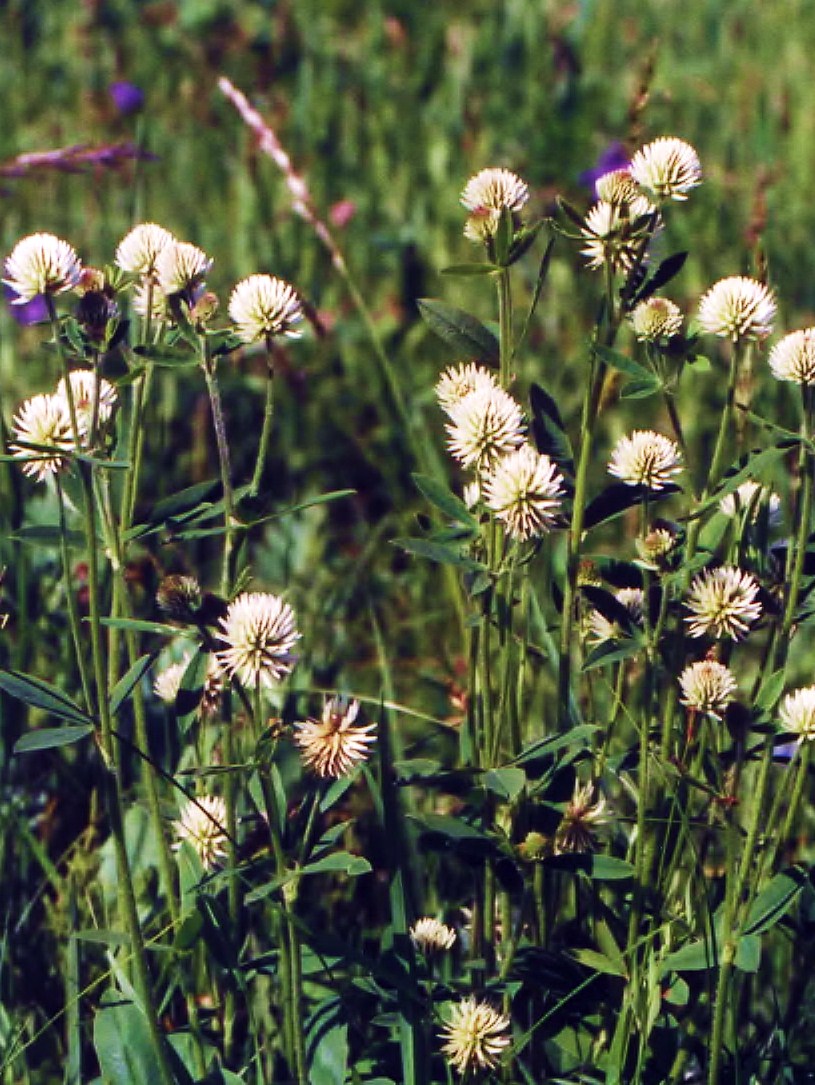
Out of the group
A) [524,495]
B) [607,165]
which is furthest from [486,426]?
[607,165]

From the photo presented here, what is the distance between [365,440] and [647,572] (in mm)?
1751

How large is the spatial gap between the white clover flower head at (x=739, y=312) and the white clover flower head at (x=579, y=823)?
16.5 inches

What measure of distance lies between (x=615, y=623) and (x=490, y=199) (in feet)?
1.25

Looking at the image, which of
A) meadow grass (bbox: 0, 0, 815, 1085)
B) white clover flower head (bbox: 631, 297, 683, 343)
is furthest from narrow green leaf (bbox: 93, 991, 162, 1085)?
white clover flower head (bbox: 631, 297, 683, 343)

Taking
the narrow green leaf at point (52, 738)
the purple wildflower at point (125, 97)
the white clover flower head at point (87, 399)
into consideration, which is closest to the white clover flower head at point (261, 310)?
the white clover flower head at point (87, 399)

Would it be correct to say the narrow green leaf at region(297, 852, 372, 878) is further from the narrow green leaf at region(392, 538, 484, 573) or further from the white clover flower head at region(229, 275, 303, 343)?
the white clover flower head at region(229, 275, 303, 343)

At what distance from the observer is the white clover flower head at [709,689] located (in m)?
1.36

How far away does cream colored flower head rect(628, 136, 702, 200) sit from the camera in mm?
1423

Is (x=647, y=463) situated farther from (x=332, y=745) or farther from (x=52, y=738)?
(x=52, y=738)

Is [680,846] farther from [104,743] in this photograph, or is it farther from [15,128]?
[15,128]

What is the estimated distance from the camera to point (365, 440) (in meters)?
3.12

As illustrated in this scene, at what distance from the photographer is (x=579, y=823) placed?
1452mm

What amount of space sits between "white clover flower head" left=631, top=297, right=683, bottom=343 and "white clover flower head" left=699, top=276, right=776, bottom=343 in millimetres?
34

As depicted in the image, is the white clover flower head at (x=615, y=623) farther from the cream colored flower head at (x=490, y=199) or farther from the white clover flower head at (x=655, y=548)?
the cream colored flower head at (x=490, y=199)
